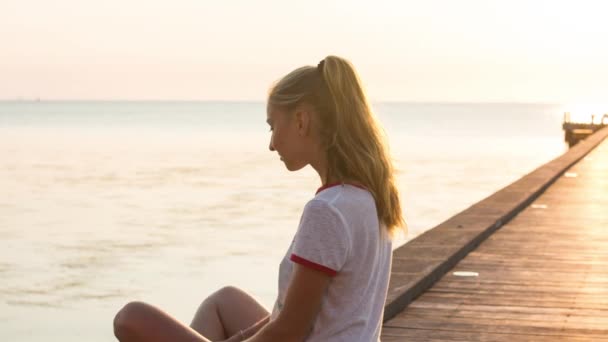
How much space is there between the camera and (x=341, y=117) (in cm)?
291

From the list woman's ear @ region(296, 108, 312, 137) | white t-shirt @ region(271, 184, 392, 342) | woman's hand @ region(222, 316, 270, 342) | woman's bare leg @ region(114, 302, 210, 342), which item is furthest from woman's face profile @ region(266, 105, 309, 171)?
woman's hand @ region(222, 316, 270, 342)

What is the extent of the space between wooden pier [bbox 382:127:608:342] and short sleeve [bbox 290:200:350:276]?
8.47ft

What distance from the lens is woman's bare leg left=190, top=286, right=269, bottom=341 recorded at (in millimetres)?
3707

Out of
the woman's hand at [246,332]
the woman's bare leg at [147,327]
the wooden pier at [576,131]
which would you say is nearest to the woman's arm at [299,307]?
the woman's bare leg at [147,327]

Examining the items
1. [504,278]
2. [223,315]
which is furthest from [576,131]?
[223,315]

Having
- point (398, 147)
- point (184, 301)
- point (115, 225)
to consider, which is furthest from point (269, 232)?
point (398, 147)

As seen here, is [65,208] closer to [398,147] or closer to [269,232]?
[269,232]

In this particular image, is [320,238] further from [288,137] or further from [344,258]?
[288,137]

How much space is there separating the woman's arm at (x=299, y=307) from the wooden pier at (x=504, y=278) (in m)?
2.45

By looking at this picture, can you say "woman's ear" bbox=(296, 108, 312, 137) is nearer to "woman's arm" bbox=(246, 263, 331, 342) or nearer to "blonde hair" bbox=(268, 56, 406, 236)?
"blonde hair" bbox=(268, 56, 406, 236)

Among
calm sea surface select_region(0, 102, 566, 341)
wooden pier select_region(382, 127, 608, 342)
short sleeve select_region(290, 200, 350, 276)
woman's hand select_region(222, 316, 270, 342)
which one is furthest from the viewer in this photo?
calm sea surface select_region(0, 102, 566, 341)

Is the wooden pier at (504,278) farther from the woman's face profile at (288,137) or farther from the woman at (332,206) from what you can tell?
the woman's face profile at (288,137)

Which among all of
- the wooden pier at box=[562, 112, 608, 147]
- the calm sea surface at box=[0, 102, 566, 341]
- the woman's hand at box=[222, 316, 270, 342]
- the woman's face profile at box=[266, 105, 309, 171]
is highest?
the woman's face profile at box=[266, 105, 309, 171]

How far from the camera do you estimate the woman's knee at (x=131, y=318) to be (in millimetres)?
3121
